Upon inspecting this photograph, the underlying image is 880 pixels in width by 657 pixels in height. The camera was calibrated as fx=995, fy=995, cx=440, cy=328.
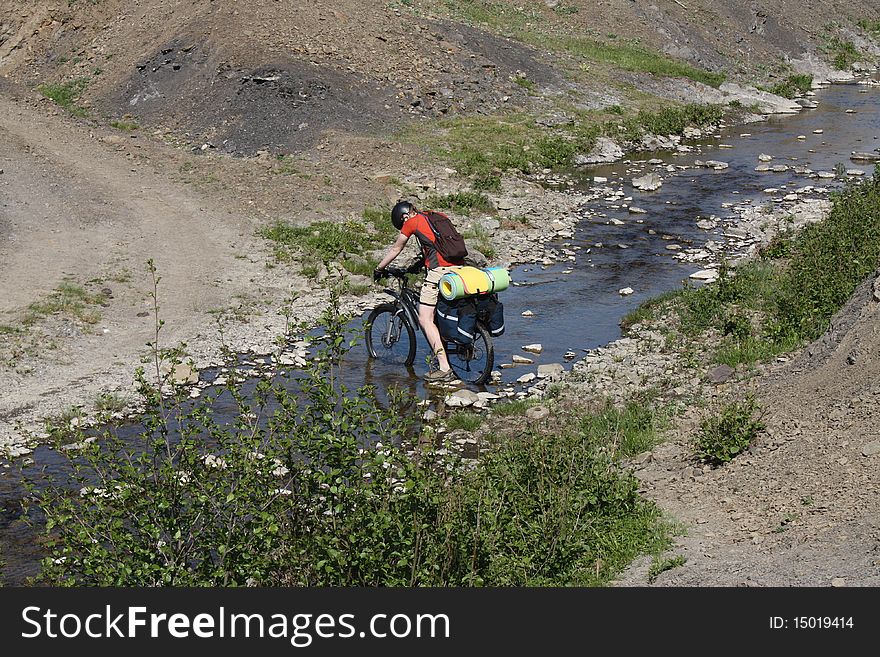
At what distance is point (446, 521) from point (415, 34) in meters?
30.9

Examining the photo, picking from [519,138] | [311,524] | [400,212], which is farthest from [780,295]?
[519,138]

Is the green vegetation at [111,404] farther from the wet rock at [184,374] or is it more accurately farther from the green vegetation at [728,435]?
the green vegetation at [728,435]

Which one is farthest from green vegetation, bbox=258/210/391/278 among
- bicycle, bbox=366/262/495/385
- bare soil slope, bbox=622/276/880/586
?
bare soil slope, bbox=622/276/880/586

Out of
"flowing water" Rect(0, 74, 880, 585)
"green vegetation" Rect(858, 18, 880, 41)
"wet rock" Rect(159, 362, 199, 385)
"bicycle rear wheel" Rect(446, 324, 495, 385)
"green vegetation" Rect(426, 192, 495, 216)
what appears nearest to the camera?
"bicycle rear wheel" Rect(446, 324, 495, 385)

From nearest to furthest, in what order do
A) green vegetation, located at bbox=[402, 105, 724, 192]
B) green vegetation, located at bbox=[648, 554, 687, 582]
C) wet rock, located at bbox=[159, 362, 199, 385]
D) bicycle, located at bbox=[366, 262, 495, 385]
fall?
green vegetation, located at bbox=[648, 554, 687, 582] < bicycle, located at bbox=[366, 262, 495, 385] < wet rock, located at bbox=[159, 362, 199, 385] < green vegetation, located at bbox=[402, 105, 724, 192]

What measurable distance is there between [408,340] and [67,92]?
23.9 metres

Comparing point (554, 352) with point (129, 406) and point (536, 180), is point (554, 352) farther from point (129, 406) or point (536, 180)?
point (536, 180)

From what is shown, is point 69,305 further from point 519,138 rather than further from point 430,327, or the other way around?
point 519,138

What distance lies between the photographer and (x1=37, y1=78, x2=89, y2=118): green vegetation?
32.7 m

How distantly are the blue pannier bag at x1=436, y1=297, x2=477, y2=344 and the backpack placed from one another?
1.93 feet

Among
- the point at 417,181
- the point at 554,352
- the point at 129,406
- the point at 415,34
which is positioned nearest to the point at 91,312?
the point at 129,406

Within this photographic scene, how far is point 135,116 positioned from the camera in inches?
1221

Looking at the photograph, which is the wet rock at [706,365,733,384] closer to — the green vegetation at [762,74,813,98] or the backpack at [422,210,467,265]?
the backpack at [422,210,467,265]

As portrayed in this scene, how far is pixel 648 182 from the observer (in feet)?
92.3
